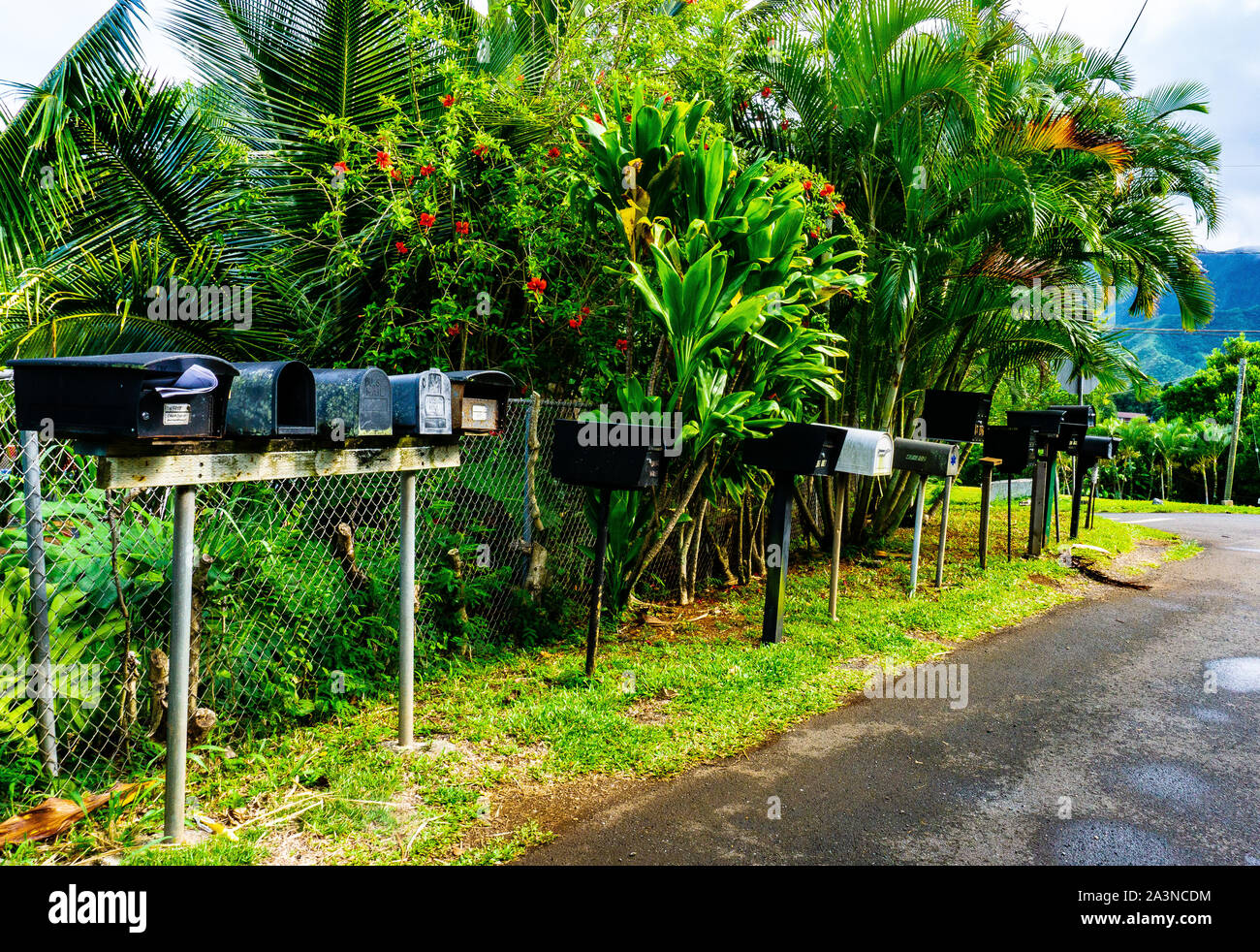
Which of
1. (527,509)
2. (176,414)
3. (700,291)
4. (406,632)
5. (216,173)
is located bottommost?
(406,632)

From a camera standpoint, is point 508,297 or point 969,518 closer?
point 508,297

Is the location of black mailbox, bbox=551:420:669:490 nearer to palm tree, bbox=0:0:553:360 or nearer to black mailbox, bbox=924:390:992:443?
palm tree, bbox=0:0:553:360

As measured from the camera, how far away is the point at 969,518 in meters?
12.5

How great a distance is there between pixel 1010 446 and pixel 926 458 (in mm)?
1886

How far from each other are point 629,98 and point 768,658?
4200mm

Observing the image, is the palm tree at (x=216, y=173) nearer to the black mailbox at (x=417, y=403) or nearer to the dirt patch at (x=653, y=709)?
the black mailbox at (x=417, y=403)

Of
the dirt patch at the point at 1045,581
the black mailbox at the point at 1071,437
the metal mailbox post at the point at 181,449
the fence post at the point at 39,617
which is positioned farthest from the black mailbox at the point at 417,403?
the black mailbox at the point at 1071,437

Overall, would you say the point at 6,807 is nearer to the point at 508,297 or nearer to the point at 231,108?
the point at 508,297

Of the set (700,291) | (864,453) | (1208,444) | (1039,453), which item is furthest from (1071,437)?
(1208,444)

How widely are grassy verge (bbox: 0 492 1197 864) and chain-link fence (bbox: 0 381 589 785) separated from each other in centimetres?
27

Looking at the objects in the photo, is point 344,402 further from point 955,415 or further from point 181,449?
point 955,415

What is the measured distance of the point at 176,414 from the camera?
2.85m

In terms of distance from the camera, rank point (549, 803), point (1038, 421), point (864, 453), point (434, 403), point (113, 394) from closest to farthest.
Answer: point (113, 394)
point (549, 803)
point (434, 403)
point (864, 453)
point (1038, 421)

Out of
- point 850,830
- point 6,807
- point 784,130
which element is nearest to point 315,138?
point 784,130
